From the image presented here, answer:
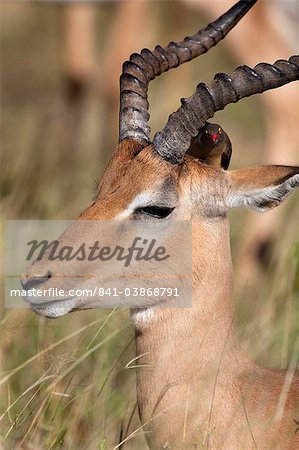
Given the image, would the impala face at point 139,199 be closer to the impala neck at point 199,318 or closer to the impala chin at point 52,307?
the impala chin at point 52,307

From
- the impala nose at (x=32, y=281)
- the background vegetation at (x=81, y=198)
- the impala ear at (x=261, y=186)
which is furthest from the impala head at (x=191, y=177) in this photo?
the background vegetation at (x=81, y=198)

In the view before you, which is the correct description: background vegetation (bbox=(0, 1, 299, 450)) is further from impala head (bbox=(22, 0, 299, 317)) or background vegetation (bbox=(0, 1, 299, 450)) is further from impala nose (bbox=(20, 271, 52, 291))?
impala head (bbox=(22, 0, 299, 317))

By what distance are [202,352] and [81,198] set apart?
370cm

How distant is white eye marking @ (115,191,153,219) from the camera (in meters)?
4.37

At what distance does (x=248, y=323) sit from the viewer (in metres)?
5.59

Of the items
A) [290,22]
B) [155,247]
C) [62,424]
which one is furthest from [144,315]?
[290,22]

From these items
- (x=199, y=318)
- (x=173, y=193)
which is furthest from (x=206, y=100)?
(x=199, y=318)

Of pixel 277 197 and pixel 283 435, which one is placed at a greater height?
pixel 277 197

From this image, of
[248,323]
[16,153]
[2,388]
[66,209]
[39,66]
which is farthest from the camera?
[39,66]

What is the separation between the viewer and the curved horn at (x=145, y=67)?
485 centimetres

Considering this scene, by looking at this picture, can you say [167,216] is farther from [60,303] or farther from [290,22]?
[290,22]

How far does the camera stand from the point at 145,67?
499 centimetres

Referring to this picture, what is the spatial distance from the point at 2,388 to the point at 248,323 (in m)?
1.32

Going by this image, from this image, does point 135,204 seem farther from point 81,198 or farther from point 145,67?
point 81,198
